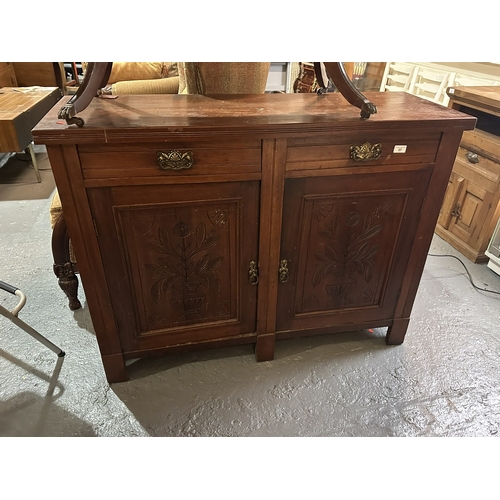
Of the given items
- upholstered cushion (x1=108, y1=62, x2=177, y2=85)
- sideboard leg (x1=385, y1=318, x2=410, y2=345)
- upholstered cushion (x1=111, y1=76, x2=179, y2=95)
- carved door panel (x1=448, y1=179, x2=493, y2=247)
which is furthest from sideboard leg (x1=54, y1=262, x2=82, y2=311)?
upholstered cushion (x1=108, y1=62, x2=177, y2=85)

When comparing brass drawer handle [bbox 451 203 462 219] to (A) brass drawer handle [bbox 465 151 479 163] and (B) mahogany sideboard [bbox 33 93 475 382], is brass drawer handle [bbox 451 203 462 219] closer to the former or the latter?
(A) brass drawer handle [bbox 465 151 479 163]

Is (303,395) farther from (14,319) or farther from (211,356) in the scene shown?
(14,319)

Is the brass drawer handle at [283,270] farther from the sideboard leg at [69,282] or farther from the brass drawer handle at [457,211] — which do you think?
the brass drawer handle at [457,211]

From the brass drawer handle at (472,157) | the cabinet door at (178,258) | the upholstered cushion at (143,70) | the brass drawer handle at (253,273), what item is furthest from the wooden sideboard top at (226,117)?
the upholstered cushion at (143,70)

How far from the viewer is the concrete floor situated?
1.35m

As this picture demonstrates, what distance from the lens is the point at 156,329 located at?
1454 mm

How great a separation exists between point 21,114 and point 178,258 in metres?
2.26

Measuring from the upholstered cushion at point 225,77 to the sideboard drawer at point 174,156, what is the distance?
1.95 feet

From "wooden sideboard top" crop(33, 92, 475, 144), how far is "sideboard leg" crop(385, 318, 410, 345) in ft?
2.63

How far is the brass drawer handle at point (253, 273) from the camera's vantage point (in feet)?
4.55

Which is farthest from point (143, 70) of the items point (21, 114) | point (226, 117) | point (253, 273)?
point (253, 273)

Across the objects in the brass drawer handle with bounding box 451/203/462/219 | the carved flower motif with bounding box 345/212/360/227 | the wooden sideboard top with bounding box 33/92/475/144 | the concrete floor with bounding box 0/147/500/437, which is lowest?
the concrete floor with bounding box 0/147/500/437

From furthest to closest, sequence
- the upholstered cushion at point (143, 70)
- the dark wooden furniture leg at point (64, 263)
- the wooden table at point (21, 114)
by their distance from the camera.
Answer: the upholstered cushion at point (143, 70)
the wooden table at point (21, 114)
the dark wooden furniture leg at point (64, 263)

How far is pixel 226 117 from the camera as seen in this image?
117cm
